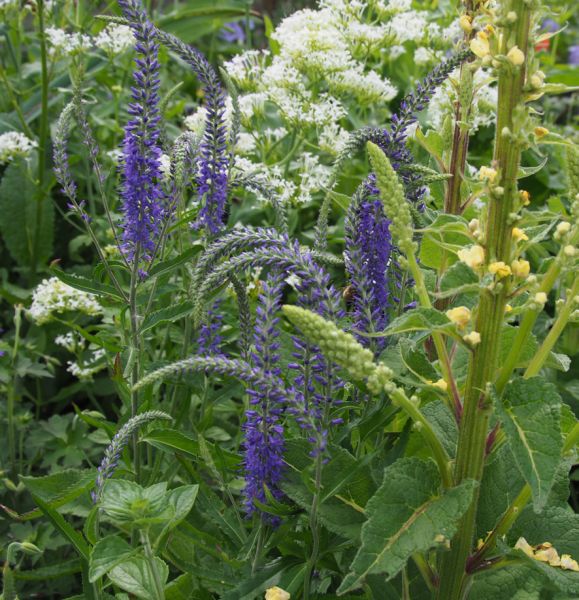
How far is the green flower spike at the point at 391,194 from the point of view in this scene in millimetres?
1198

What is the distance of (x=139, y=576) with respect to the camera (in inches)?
58.0

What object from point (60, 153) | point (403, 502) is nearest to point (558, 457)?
point (403, 502)

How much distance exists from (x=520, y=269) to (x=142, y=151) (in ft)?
2.56

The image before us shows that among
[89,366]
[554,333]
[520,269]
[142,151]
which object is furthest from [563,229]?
[89,366]

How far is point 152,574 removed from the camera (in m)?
1.39

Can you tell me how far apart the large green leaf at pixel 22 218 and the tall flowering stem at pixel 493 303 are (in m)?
2.07

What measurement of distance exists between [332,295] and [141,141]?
54 centimetres

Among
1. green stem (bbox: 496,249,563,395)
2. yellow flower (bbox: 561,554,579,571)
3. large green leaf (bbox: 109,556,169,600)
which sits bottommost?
large green leaf (bbox: 109,556,169,600)

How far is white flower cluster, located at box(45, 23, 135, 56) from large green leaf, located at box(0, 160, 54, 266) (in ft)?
1.67

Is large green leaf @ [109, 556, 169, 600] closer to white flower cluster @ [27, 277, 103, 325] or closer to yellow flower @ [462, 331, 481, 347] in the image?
yellow flower @ [462, 331, 481, 347]

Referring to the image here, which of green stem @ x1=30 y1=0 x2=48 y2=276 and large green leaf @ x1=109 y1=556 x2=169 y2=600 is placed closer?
large green leaf @ x1=109 y1=556 x2=169 y2=600

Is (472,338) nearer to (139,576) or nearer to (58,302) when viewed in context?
(139,576)

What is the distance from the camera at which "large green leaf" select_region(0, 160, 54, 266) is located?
3.01 m

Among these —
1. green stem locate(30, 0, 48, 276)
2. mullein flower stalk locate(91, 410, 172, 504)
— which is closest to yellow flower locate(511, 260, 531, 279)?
mullein flower stalk locate(91, 410, 172, 504)
